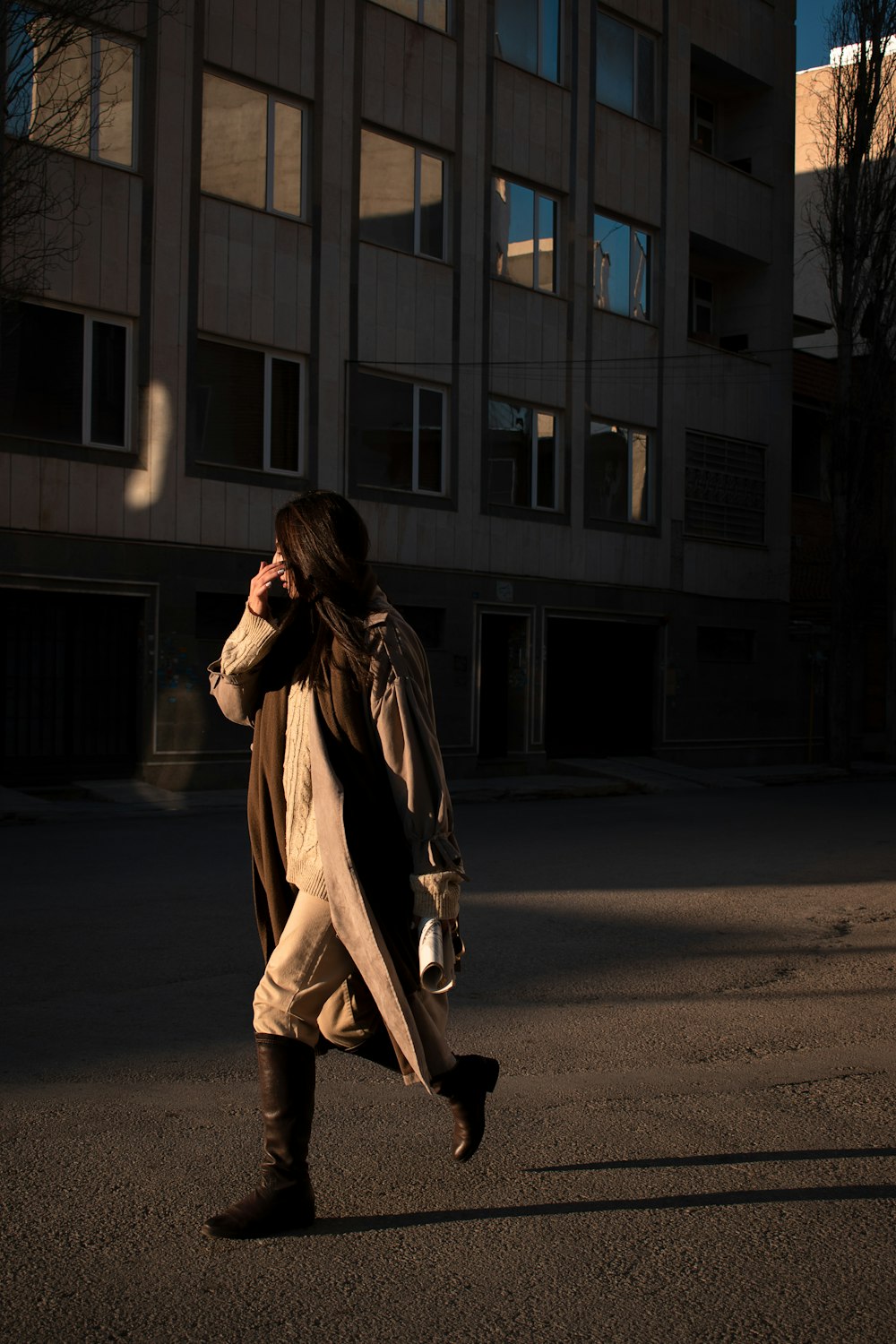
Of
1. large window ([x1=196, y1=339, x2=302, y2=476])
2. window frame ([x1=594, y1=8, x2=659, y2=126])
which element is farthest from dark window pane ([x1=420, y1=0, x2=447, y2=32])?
large window ([x1=196, y1=339, x2=302, y2=476])

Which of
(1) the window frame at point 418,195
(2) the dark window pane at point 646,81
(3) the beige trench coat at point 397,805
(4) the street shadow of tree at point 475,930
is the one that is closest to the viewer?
(3) the beige trench coat at point 397,805

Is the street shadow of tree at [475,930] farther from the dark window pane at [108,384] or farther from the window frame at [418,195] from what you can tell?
the window frame at [418,195]

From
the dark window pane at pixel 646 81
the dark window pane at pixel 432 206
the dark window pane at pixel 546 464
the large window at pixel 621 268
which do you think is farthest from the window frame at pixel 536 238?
the dark window pane at pixel 646 81

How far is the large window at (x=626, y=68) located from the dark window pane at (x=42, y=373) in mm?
11746

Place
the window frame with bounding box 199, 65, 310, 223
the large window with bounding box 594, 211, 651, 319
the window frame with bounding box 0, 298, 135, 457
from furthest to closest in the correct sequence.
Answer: the large window with bounding box 594, 211, 651, 319 → the window frame with bounding box 199, 65, 310, 223 → the window frame with bounding box 0, 298, 135, 457

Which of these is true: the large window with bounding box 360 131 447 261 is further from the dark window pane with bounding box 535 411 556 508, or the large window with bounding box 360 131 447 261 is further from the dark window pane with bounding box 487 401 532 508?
the dark window pane with bounding box 535 411 556 508

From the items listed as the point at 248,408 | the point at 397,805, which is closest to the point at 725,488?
the point at 248,408

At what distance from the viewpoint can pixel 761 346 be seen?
2836 cm

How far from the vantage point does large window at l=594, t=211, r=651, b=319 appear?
24672 mm

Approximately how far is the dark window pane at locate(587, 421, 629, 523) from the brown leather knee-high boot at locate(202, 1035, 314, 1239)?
2106 centimetres

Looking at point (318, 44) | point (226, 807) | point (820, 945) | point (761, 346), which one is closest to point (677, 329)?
point (761, 346)

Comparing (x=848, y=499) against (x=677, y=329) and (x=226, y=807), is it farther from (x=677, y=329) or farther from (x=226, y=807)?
(x=226, y=807)

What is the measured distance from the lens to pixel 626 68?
2528 centimetres

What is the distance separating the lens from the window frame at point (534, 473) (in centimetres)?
2245
